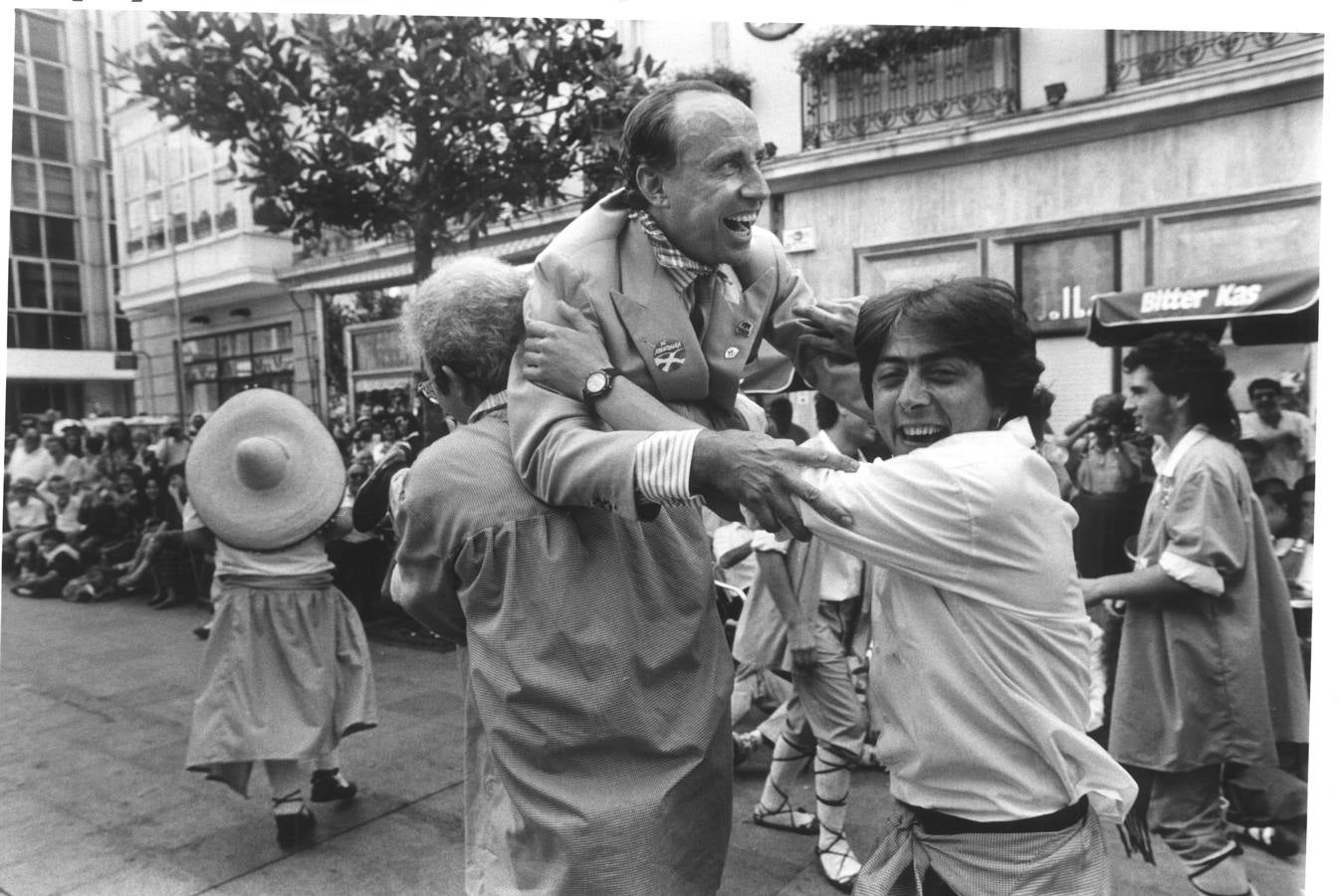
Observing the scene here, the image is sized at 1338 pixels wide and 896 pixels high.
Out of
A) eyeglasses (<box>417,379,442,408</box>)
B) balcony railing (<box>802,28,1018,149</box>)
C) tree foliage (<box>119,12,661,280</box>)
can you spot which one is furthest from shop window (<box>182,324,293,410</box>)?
→ eyeglasses (<box>417,379,442,408</box>)

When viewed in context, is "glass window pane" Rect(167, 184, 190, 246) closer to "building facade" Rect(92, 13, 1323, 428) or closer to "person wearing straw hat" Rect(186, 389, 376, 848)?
"building facade" Rect(92, 13, 1323, 428)

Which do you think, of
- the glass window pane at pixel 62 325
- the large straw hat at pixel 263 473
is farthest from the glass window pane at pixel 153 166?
the large straw hat at pixel 263 473

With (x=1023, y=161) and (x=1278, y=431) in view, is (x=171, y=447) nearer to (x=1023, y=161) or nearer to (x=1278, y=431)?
(x=1023, y=161)

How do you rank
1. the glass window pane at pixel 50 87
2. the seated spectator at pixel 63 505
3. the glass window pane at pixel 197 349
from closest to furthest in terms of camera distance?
the glass window pane at pixel 50 87, the seated spectator at pixel 63 505, the glass window pane at pixel 197 349

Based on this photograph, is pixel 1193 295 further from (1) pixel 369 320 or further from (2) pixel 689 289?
(1) pixel 369 320

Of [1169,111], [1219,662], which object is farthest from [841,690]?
[1169,111]

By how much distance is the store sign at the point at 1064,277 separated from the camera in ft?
30.2

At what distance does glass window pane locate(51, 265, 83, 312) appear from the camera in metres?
5.41

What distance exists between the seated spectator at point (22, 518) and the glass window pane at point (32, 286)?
7.94 meters

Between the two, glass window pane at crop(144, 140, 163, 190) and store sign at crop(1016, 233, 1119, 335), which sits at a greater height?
glass window pane at crop(144, 140, 163, 190)

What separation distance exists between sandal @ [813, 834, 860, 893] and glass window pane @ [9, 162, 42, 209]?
3.31 meters

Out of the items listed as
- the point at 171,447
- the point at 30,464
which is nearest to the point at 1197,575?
the point at 171,447

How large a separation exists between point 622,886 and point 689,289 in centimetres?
100

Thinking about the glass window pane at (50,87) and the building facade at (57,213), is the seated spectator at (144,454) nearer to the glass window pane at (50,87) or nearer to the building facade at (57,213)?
the building facade at (57,213)
